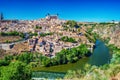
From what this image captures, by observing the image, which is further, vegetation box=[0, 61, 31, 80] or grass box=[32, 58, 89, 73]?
grass box=[32, 58, 89, 73]

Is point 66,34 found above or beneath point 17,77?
above

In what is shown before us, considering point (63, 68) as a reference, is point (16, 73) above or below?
above

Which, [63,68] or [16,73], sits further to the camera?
[63,68]

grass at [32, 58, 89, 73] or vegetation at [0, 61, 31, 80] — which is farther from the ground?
vegetation at [0, 61, 31, 80]

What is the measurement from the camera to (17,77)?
3781 centimetres

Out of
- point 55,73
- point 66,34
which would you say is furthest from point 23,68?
point 66,34

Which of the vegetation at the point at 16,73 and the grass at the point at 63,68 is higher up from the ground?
the vegetation at the point at 16,73

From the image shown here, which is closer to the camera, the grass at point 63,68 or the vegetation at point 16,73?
the vegetation at point 16,73

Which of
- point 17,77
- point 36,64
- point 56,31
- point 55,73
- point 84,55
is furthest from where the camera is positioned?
point 56,31

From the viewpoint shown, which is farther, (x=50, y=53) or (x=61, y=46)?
(x=61, y=46)

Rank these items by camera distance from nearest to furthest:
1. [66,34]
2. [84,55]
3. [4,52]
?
[84,55] < [4,52] < [66,34]

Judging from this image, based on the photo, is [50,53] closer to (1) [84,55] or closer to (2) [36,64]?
(1) [84,55]

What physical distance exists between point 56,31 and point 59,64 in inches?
2126

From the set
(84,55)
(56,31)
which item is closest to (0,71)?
(84,55)
